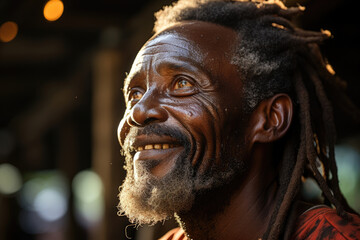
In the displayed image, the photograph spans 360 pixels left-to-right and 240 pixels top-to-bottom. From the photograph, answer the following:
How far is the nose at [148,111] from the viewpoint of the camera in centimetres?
255

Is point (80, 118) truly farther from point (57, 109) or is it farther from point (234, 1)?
point (234, 1)

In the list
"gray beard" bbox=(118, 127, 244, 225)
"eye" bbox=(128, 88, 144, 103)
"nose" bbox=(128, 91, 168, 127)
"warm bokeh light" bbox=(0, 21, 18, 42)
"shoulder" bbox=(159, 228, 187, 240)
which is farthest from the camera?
"warm bokeh light" bbox=(0, 21, 18, 42)

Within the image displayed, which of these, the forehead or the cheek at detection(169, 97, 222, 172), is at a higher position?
the forehead

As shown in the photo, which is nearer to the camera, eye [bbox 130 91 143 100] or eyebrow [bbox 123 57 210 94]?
eyebrow [bbox 123 57 210 94]

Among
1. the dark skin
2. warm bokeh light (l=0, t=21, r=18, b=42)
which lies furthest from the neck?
warm bokeh light (l=0, t=21, r=18, b=42)

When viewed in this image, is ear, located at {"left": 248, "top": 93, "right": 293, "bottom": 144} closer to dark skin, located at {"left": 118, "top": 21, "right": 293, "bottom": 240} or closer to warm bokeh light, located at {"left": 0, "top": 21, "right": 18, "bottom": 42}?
dark skin, located at {"left": 118, "top": 21, "right": 293, "bottom": 240}

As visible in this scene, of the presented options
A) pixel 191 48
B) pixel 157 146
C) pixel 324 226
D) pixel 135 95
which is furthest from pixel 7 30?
pixel 324 226

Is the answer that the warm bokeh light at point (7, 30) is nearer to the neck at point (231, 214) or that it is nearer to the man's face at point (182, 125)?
the man's face at point (182, 125)

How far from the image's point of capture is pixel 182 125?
2.52 meters

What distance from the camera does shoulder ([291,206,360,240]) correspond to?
2.24 meters

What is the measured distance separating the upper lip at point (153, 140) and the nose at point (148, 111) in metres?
0.07

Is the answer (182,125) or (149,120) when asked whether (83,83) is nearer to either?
(149,120)

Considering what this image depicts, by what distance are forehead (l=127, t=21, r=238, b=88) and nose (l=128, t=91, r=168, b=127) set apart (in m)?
0.18

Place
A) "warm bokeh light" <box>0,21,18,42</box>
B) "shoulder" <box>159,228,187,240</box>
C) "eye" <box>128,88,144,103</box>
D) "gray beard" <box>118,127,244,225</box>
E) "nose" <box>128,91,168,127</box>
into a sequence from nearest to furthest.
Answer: "gray beard" <box>118,127,244,225</box>
"nose" <box>128,91,168,127</box>
"eye" <box>128,88,144,103</box>
"shoulder" <box>159,228,187,240</box>
"warm bokeh light" <box>0,21,18,42</box>
